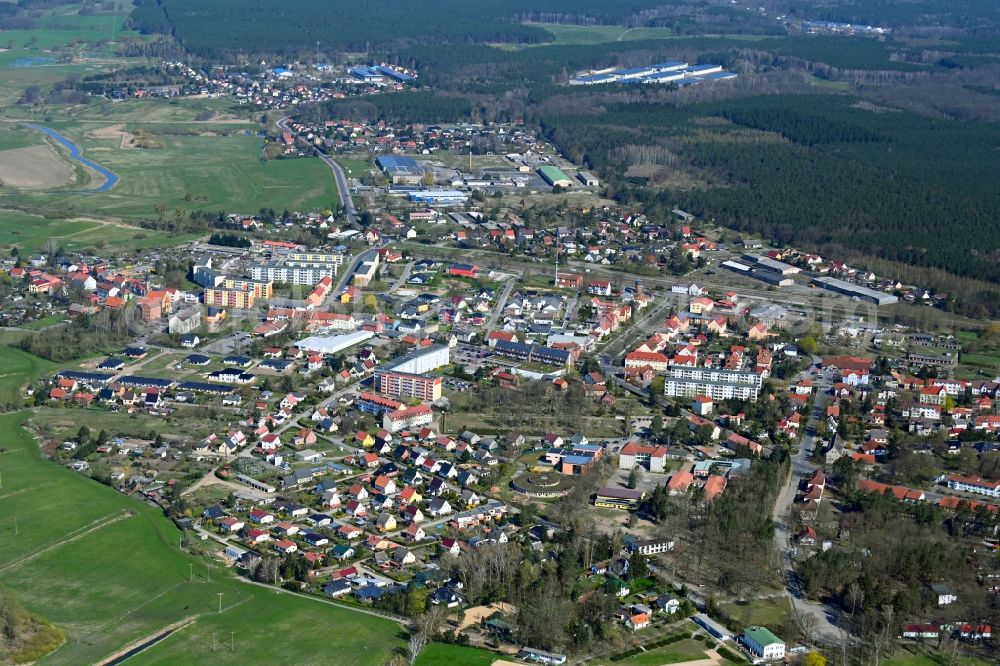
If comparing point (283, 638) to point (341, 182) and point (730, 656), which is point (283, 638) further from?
point (341, 182)

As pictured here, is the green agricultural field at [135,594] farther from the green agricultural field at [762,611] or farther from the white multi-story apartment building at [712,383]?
the white multi-story apartment building at [712,383]

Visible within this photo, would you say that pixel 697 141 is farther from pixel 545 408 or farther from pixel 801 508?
pixel 801 508

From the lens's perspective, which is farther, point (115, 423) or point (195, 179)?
point (195, 179)

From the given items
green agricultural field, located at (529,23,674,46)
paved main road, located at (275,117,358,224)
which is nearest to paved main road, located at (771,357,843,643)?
paved main road, located at (275,117,358,224)

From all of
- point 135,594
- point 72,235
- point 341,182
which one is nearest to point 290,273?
point 72,235

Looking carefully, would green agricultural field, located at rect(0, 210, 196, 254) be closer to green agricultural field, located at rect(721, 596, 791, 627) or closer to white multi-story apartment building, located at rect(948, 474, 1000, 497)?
white multi-story apartment building, located at rect(948, 474, 1000, 497)

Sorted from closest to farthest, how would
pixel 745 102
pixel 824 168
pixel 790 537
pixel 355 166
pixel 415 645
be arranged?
1. pixel 415 645
2. pixel 790 537
3. pixel 824 168
4. pixel 355 166
5. pixel 745 102

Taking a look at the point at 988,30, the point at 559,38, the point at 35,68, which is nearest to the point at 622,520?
the point at 35,68
